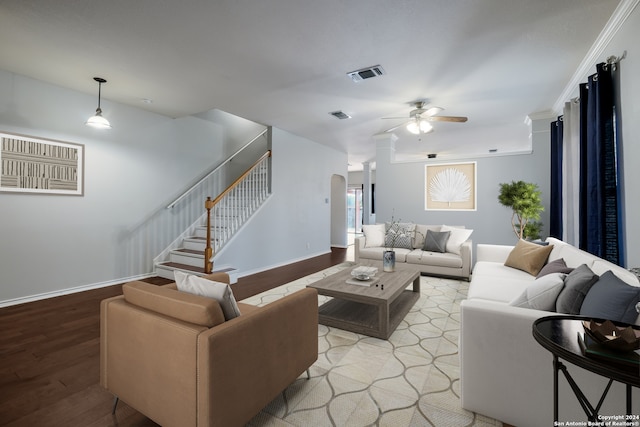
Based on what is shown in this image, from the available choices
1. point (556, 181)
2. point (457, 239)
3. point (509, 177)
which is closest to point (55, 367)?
point (457, 239)

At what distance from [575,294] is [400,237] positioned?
11.9 feet

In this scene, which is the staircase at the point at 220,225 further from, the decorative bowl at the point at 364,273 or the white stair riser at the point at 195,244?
the decorative bowl at the point at 364,273

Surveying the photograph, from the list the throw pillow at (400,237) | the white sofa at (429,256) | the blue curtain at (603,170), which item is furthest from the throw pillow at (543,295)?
the throw pillow at (400,237)

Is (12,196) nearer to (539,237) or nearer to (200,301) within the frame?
(200,301)

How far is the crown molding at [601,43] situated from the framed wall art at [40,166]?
20.6ft

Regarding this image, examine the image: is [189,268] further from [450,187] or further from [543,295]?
[450,187]

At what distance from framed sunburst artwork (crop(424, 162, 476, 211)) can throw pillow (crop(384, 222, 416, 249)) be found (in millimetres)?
1294

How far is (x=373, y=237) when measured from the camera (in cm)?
551

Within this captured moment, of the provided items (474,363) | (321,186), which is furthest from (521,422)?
(321,186)

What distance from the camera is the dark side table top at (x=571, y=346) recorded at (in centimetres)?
94

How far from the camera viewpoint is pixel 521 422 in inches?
61.7

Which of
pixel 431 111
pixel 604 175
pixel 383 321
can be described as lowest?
pixel 383 321

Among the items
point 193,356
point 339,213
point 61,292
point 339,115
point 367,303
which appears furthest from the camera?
point 339,213

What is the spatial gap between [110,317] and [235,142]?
5.47 m
